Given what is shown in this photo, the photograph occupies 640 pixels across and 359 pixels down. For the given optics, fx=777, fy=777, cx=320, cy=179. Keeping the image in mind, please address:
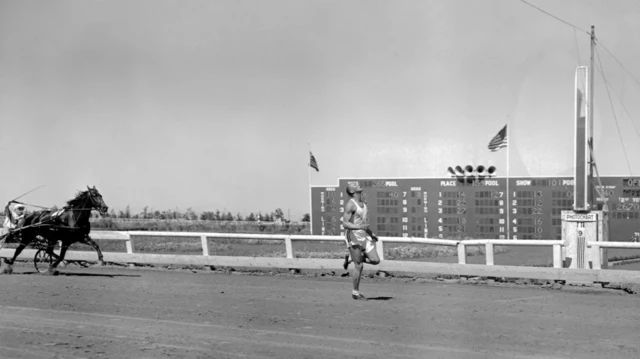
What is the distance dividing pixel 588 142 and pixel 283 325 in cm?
1576

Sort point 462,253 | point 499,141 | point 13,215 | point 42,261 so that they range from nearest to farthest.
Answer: point 462,253 < point 13,215 < point 42,261 < point 499,141

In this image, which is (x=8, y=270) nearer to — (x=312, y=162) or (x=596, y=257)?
(x=596, y=257)

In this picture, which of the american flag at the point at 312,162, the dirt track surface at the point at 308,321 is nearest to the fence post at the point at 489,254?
the dirt track surface at the point at 308,321

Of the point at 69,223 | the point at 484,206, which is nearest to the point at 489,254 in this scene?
the point at 69,223

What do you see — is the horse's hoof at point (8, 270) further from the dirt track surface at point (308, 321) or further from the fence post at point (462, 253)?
the fence post at point (462, 253)

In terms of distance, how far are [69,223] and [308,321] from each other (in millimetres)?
9485

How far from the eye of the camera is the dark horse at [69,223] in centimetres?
1781

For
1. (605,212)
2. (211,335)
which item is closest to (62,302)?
(211,335)

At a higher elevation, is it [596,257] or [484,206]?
[484,206]

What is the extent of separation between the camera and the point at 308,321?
1026cm

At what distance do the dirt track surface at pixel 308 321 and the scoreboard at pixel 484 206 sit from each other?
15.3 m

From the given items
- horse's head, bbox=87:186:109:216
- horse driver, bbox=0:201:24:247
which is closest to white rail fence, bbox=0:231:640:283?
horse's head, bbox=87:186:109:216

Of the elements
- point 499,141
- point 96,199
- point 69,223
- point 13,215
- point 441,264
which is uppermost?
point 499,141

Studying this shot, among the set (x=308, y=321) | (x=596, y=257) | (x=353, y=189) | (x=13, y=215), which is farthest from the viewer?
(x=13, y=215)
